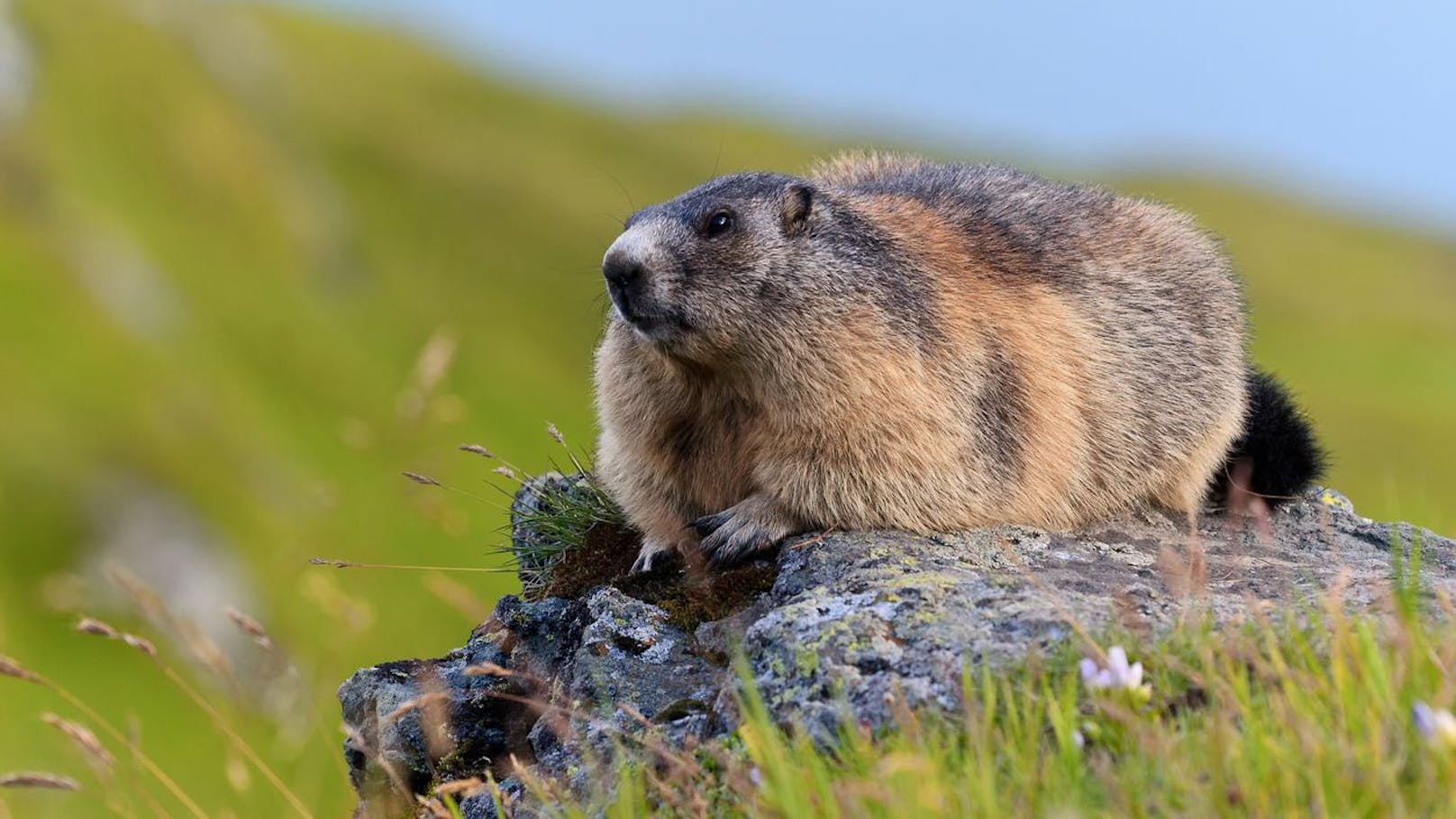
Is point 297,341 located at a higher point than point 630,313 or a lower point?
higher

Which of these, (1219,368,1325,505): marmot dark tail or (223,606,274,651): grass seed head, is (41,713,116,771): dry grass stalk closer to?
(223,606,274,651): grass seed head

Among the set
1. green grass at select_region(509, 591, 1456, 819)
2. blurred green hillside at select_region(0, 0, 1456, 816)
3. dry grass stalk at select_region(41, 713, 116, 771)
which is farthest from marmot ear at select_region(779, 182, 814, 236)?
dry grass stalk at select_region(41, 713, 116, 771)

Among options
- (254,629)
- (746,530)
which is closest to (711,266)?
(746,530)

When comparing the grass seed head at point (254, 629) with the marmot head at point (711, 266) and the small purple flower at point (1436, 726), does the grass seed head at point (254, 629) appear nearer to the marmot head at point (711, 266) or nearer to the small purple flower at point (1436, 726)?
the marmot head at point (711, 266)

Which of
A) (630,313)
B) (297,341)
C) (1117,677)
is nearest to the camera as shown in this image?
(1117,677)

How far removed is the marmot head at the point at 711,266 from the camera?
659 centimetres

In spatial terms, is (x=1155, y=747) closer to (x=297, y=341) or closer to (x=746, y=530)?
(x=746, y=530)

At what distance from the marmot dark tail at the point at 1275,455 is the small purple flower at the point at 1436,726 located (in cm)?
518

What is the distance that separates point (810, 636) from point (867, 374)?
1.83 m

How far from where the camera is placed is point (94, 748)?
5.27 meters

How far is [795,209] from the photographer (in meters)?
7.05

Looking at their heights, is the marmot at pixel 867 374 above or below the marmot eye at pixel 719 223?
below

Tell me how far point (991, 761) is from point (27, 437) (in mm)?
24017

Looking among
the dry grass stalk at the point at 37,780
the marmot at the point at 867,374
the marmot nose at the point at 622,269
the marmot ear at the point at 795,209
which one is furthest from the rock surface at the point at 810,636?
the marmot ear at the point at 795,209
